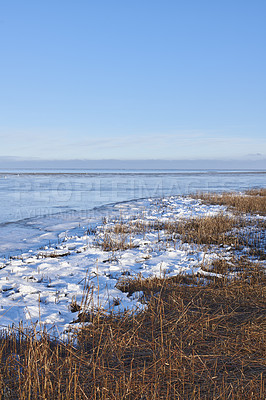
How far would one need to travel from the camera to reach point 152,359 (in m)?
3.27

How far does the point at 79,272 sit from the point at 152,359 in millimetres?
3649

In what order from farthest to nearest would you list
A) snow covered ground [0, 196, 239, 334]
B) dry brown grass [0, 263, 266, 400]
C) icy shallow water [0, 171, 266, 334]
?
icy shallow water [0, 171, 266, 334] < snow covered ground [0, 196, 239, 334] < dry brown grass [0, 263, 266, 400]

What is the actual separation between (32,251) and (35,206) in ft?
35.4

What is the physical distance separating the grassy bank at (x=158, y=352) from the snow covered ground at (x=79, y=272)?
14.8 inches

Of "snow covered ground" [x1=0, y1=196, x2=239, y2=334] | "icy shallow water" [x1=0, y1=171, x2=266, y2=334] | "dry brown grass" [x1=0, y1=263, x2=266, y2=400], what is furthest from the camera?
"icy shallow water" [x1=0, y1=171, x2=266, y2=334]

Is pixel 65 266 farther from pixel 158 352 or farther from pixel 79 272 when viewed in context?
pixel 158 352

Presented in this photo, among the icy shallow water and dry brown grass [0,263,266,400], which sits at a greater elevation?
dry brown grass [0,263,266,400]

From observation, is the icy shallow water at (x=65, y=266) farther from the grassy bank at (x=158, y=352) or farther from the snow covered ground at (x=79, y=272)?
the grassy bank at (x=158, y=352)

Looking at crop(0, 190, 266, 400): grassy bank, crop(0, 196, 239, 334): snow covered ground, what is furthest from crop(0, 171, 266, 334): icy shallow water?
crop(0, 190, 266, 400): grassy bank

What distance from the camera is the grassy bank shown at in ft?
9.07

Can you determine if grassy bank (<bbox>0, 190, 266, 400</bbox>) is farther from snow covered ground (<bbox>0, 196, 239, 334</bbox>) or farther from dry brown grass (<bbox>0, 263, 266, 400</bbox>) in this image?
snow covered ground (<bbox>0, 196, 239, 334</bbox>)

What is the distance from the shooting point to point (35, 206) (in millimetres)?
18797

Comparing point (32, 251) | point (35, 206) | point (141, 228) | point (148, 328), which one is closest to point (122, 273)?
point (148, 328)

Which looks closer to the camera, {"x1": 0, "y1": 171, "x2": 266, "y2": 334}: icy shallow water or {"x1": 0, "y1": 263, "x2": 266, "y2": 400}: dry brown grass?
{"x1": 0, "y1": 263, "x2": 266, "y2": 400}: dry brown grass
